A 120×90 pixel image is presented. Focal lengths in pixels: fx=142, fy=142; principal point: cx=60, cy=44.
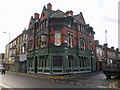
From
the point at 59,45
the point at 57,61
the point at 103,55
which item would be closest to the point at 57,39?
the point at 59,45

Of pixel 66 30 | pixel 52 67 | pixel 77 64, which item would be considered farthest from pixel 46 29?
pixel 77 64

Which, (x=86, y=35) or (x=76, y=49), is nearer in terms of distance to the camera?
(x=76, y=49)

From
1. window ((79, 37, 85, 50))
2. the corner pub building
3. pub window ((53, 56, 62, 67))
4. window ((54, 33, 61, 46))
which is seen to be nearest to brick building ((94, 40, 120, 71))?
the corner pub building

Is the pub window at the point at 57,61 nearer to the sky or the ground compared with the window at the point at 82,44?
nearer to the ground

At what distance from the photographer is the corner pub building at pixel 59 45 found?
85.8ft

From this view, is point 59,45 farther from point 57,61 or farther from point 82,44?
point 82,44

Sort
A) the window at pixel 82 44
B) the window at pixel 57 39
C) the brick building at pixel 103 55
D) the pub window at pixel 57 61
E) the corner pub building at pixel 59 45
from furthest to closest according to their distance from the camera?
the brick building at pixel 103 55 < the window at pixel 82 44 < the window at pixel 57 39 < the corner pub building at pixel 59 45 < the pub window at pixel 57 61

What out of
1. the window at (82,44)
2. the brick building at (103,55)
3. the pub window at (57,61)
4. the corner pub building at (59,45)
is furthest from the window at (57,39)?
the brick building at (103,55)

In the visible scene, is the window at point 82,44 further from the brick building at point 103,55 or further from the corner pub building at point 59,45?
the brick building at point 103,55

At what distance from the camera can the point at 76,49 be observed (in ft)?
96.9

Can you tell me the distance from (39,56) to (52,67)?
4876 millimetres

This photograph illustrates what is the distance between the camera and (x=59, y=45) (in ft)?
86.2

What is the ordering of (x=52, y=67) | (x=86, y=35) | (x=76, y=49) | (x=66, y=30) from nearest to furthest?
(x=52, y=67), (x=66, y=30), (x=76, y=49), (x=86, y=35)

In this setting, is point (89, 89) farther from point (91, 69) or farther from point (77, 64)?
point (91, 69)
